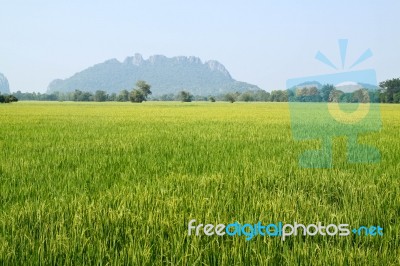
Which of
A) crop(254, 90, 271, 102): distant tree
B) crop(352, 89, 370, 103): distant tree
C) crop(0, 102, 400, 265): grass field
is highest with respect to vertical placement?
crop(254, 90, 271, 102): distant tree

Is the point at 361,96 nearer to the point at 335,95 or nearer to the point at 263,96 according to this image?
the point at 335,95

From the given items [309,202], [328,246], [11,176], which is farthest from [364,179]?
[11,176]

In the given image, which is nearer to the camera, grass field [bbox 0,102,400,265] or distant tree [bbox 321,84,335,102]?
grass field [bbox 0,102,400,265]

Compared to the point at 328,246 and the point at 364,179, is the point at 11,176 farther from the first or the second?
the point at 364,179

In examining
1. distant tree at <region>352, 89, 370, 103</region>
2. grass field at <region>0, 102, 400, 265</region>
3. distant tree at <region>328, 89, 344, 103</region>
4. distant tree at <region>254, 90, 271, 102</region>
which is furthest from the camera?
distant tree at <region>254, 90, 271, 102</region>

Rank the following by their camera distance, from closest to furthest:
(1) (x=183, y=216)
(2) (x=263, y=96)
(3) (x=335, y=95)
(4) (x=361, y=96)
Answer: (1) (x=183, y=216), (4) (x=361, y=96), (3) (x=335, y=95), (2) (x=263, y=96)

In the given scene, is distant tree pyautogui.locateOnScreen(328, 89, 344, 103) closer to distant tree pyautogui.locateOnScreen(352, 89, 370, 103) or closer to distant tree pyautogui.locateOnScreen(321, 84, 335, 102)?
distant tree pyautogui.locateOnScreen(321, 84, 335, 102)

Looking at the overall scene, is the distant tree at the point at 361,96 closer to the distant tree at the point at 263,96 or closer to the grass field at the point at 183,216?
the grass field at the point at 183,216

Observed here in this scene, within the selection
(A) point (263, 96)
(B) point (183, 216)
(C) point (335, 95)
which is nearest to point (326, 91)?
(C) point (335, 95)

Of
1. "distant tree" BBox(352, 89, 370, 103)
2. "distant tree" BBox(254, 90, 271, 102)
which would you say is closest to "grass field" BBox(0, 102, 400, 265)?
"distant tree" BBox(352, 89, 370, 103)

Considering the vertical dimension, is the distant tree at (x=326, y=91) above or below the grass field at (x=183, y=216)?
above

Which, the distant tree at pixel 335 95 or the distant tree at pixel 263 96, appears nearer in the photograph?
the distant tree at pixel 335 95

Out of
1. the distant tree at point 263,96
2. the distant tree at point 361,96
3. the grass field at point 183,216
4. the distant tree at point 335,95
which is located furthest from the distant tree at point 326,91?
the distant tree at point 263,96

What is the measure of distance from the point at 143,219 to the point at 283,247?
1094 mm
